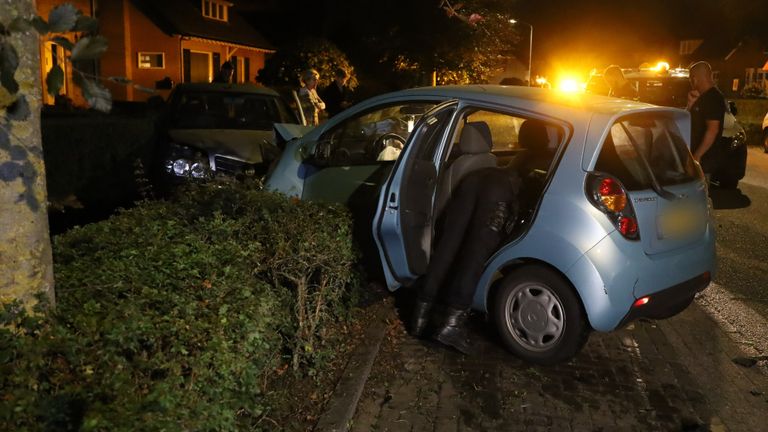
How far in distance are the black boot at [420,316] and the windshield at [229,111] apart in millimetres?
5226

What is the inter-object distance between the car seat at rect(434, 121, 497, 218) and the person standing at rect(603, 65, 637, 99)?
33.0 feet

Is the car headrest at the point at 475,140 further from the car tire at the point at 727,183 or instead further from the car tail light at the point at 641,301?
the car tire at the point at 727,183

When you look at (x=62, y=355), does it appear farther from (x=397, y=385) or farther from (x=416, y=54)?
(x=416, y=54)

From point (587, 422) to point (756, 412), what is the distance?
1007mm

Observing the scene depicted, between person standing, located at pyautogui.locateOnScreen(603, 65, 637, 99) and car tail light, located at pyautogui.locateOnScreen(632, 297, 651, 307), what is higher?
person standing, located at pyautogui.locateOnScreen(603, 65, 637, 99)

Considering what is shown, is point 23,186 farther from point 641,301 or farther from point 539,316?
point 641,301

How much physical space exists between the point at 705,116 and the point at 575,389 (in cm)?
393

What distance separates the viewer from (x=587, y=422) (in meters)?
4.07

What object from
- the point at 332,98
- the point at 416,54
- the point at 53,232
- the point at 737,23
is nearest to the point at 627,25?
the point at 737,23

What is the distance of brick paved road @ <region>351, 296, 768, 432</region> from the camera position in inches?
160

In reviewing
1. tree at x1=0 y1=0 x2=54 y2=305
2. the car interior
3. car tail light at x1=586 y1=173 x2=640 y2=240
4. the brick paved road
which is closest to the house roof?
the car interior

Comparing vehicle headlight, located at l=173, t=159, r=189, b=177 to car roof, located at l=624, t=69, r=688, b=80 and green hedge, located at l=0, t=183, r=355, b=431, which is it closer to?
green hedge, located at l=0, t=183, r=355, b=431

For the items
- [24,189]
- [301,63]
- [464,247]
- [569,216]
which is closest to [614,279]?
[569,216]

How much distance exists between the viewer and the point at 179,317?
294 centimetres
